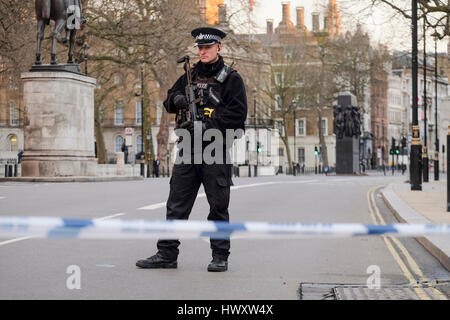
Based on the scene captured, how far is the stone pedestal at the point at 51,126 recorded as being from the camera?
27.9 m

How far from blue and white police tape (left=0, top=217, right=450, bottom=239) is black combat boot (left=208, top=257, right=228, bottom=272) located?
9.14 ft

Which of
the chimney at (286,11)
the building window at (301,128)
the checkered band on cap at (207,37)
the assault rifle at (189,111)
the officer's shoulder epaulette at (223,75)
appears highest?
the chimney at (286,11)

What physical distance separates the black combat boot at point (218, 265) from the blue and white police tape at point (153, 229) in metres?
2.79

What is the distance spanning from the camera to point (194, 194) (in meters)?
7.68

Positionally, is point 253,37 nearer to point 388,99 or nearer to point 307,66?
point 307,66

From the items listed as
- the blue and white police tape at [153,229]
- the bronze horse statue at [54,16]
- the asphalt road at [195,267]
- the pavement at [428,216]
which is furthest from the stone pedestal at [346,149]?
the blue and white police tape at [153,229]

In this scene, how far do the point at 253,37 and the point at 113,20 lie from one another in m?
9.77

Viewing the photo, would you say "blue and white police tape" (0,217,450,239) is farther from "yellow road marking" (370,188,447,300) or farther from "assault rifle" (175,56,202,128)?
"assault rifle" (175,56,202,128)

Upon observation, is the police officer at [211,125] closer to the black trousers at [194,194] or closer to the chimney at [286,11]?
the black trousers at [194,194]

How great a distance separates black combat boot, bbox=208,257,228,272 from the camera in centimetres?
749

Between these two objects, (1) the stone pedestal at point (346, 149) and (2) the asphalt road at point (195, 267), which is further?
(1) the stone pedestal at point (346, 149)

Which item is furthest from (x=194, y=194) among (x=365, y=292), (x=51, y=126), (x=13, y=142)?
(x=13, y=142)

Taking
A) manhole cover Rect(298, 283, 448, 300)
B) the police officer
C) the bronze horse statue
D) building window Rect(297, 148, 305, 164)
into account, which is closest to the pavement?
manhole cover Rect(298, 283, 448, 300)

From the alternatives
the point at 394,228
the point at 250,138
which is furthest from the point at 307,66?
the point at 394,228
